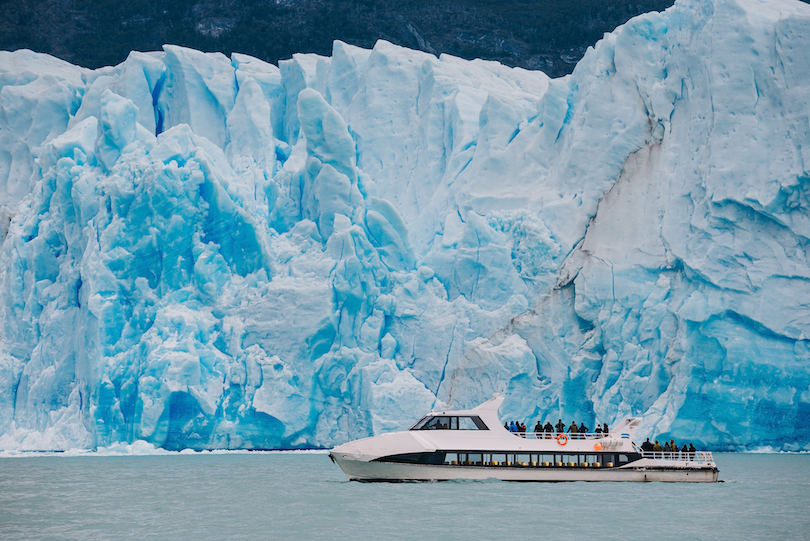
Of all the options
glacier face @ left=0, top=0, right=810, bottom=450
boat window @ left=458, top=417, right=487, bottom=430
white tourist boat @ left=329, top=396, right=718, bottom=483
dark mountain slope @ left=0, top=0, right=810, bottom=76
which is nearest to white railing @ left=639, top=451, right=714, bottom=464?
white tourist boat @ left=329, top=396, right=718, bottom=483

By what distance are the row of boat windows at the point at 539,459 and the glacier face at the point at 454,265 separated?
5.61m

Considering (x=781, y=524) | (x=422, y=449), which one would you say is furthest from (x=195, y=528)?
(x=781, y=524)

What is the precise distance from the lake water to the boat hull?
0.22 m

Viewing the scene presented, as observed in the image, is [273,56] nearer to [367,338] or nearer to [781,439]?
[367,338]

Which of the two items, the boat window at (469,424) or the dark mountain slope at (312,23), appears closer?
the boat window at (469,424)

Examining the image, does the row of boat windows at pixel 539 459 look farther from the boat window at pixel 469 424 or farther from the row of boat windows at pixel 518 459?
the boat window at pixel 469 424

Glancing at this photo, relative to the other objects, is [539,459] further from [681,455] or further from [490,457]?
[681,455]

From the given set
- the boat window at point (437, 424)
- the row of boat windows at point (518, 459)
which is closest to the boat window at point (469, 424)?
the boat window at point (437, 424)

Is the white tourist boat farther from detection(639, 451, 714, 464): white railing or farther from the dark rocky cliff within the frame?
the dark rocky cliff

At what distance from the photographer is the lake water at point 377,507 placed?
11828 mm

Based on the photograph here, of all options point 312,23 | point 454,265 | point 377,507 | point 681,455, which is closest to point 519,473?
point 681,455

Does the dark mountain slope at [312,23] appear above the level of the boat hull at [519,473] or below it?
above

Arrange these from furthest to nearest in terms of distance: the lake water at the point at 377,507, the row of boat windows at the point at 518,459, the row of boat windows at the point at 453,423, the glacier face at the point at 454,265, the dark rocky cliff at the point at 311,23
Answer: the dark rocky cliff at the point at 311,23
the glacier face at the point at 454,265
the row of boat windows at the point at 453,423
the row of boat windows at the point at 518,459
the lake water at the point at 377,507

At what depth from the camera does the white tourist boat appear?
57.3 ft
